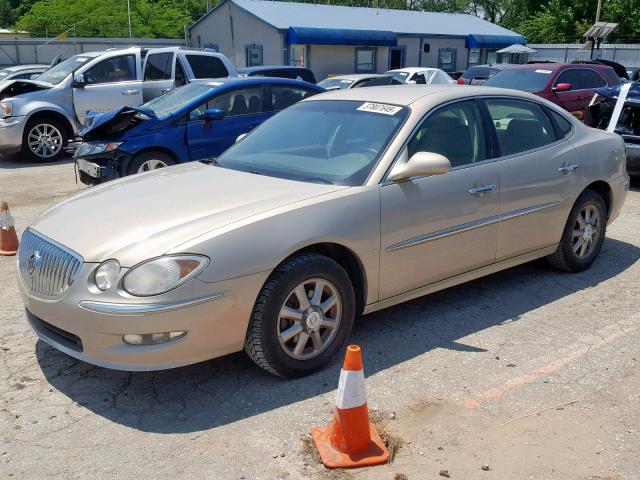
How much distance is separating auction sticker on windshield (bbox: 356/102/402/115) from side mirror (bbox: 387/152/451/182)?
0.51 meters

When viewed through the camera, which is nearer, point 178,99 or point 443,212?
point 443,212

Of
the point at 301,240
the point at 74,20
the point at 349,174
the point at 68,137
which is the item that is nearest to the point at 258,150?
the point at 349,174

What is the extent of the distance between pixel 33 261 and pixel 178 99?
5.66m

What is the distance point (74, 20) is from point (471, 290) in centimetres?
4456

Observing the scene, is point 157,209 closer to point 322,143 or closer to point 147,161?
point 322,143

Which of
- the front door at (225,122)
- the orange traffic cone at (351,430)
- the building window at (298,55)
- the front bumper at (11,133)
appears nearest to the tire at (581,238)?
the orange traffic cone at (351,430)

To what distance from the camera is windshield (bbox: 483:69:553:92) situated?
13.1m

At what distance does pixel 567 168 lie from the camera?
521 centimetres

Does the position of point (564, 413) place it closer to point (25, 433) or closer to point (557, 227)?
point (557, 227)

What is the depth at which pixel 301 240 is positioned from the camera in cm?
361

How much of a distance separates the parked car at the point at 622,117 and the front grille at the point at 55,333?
25.5 feet

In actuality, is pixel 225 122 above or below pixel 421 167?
below

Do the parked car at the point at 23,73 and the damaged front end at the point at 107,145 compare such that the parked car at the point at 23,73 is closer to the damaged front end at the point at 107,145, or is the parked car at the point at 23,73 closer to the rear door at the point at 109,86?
the rear door at the point at 109,86

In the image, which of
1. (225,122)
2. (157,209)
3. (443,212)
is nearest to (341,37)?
(225,122)
